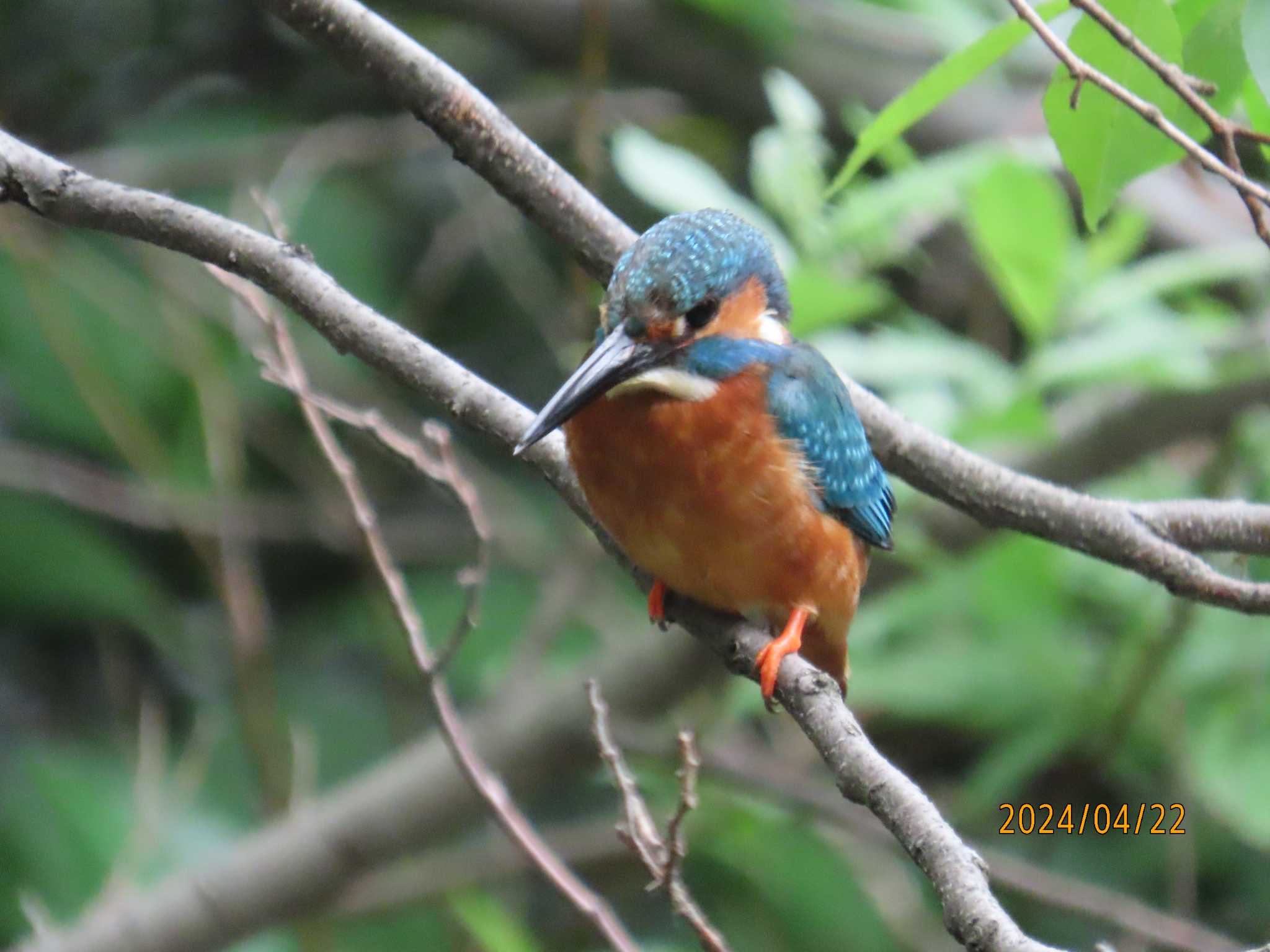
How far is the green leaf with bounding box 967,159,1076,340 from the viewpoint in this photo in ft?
7.57

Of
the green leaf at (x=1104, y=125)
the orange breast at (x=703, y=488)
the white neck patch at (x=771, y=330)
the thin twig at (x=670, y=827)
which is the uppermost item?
the green leaf at (x=1104, y=125)

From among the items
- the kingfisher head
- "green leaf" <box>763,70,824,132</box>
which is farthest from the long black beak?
"green leaf" <box>763,70,824,132</box>

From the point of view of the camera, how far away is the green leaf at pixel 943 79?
1453 mm

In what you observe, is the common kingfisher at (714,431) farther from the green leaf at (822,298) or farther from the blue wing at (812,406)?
the green leaf at (822,298)

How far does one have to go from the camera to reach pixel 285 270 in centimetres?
161

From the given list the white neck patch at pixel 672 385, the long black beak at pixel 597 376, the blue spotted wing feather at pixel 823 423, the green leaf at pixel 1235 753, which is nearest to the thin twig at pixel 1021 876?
the green leaf at pixel 1235 753

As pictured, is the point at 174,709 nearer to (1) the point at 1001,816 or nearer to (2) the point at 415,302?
(2) the point at 415,302

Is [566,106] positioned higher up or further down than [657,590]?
higher up

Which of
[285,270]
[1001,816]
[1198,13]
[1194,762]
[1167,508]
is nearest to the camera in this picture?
[1198,13]

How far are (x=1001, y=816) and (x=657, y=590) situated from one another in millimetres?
1654

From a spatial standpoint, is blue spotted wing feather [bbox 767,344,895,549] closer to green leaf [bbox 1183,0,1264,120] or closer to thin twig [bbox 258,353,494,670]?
thin twig [bbox 258,353,494,670]

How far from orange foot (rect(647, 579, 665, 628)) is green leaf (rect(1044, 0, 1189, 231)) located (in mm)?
825

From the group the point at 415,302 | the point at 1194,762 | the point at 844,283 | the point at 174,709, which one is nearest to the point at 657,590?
the point at 844,283

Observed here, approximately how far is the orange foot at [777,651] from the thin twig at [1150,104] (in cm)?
71
